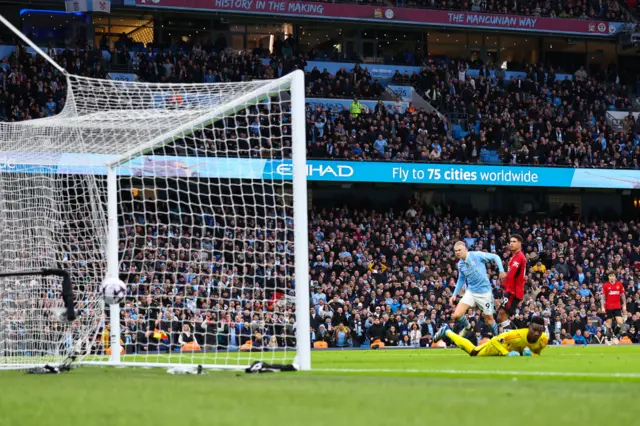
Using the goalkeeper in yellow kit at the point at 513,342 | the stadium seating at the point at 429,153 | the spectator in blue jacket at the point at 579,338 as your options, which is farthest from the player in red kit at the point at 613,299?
the goalkeeper in yellow kit at the point at 513,342

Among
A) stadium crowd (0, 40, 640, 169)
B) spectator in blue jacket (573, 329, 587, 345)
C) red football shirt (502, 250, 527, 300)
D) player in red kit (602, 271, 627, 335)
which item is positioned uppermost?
stadium crowd (0, 40, 640, 169)

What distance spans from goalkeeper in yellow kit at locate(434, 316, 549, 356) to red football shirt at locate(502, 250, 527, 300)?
82.5 inches

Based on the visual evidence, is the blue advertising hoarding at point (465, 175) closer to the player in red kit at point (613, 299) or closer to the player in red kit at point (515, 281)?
the player in red kit at point (613, 299)

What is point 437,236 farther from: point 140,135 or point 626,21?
point 140,135

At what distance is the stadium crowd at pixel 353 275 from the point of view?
52.9 ft

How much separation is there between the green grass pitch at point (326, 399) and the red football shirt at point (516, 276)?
5835 mm

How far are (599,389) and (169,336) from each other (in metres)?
9.98

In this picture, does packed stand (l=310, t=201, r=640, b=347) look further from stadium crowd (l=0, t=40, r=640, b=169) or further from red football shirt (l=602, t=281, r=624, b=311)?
red football shirt (l=602, t=281, r=624, b=311)

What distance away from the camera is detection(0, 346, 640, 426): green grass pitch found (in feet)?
18.5

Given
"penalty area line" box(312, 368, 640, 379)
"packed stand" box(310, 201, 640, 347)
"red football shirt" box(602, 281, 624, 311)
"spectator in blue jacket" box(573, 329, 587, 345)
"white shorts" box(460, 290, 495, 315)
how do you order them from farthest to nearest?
"spectator in blue jacket" box(573, 329, 587, 345) < "packed stand" box(310, 201, 640, 347) < "red football shirt" box(602, 281, 624, 311) < "white shorts" box(460, 290, 495, 315) < "penalty area line" box(312, 368, 640, 379)

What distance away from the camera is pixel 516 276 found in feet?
54.3

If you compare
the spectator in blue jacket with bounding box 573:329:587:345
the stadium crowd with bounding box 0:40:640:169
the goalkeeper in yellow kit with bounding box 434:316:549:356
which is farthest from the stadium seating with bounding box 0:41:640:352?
the goalkeeper in yellow kit with bounding box 434:316:549:356

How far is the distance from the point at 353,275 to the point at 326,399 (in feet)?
77.7

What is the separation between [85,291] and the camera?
14625mm
